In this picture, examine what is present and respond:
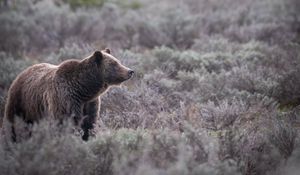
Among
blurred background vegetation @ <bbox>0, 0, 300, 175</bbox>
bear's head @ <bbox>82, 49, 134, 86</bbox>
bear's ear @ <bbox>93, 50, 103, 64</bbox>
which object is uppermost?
bear's ear @ <bbox>93, 50, 103, 64</bbox>

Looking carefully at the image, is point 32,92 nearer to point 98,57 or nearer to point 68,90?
point 68,90

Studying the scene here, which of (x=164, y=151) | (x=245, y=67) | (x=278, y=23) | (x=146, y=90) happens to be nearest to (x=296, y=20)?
(x=278, y=23)

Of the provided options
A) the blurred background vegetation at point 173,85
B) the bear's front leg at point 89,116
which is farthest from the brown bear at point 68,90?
the blurred background vegetation at point 173,85

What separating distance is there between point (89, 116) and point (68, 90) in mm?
475

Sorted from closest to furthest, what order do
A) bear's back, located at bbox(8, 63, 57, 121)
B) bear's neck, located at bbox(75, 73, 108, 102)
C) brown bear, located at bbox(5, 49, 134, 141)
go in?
brown bear, located at bbox(5, 49, 134, 141)
bear's neck, located at bbox(75, 73, 108, 102)
bear's back, located at bbox(8, 63, 57, 121)

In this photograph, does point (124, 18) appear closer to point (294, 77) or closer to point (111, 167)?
point (294, 77)

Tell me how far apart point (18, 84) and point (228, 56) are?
586 cm

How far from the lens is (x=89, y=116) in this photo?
7086 mm

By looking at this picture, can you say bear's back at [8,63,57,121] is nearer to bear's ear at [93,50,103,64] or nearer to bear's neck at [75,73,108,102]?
bear's neck at [75,73,108,102]

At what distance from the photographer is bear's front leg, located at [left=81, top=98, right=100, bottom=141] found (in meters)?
6.94

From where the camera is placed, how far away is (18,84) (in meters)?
7.60

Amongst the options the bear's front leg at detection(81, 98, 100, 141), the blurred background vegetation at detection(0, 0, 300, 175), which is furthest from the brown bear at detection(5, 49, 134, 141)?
the blurred background vegetation at detection(0, 0, 300, 175)

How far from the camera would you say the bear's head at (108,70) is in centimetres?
722

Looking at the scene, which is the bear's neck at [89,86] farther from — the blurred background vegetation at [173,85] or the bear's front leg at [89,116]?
the blurred background vegetation at [173,85]
